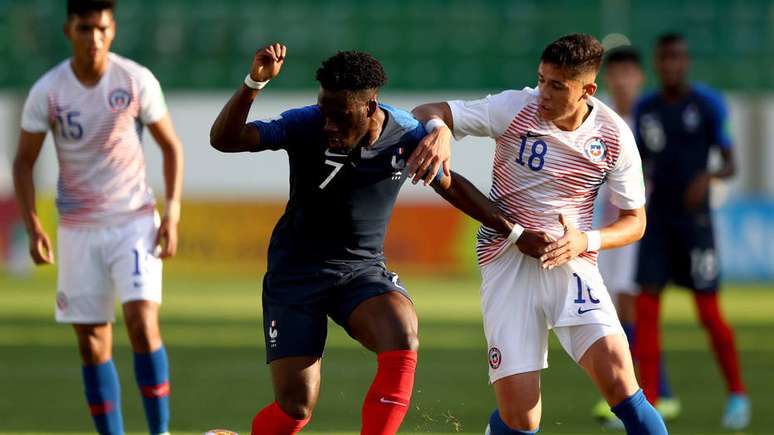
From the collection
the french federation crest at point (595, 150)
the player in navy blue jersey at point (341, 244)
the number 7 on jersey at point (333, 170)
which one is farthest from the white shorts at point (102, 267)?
the french federation crest at point (595, 150)

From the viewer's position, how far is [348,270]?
235 inches

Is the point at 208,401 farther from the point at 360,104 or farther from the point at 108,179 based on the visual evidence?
the point at 360,104

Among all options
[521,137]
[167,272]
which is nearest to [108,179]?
[521,137]

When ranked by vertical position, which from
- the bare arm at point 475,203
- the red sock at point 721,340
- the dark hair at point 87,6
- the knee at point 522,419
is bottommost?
the red sock at point 721,340

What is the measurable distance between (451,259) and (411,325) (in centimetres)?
1569

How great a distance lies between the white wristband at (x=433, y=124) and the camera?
18.8 feet

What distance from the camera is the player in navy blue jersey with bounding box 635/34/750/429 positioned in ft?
28.9

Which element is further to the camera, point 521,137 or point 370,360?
point 370,360

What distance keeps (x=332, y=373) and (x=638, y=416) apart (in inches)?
215

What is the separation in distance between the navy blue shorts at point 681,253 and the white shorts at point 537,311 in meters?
2.98

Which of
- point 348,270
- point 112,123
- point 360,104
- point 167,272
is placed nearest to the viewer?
point 360,104

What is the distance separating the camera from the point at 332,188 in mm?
5867

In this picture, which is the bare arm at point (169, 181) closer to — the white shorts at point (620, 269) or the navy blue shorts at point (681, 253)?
the navy blue shorts at point (681, 253)

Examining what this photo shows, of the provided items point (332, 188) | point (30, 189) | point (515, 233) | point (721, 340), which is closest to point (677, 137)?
point (721, 340)
